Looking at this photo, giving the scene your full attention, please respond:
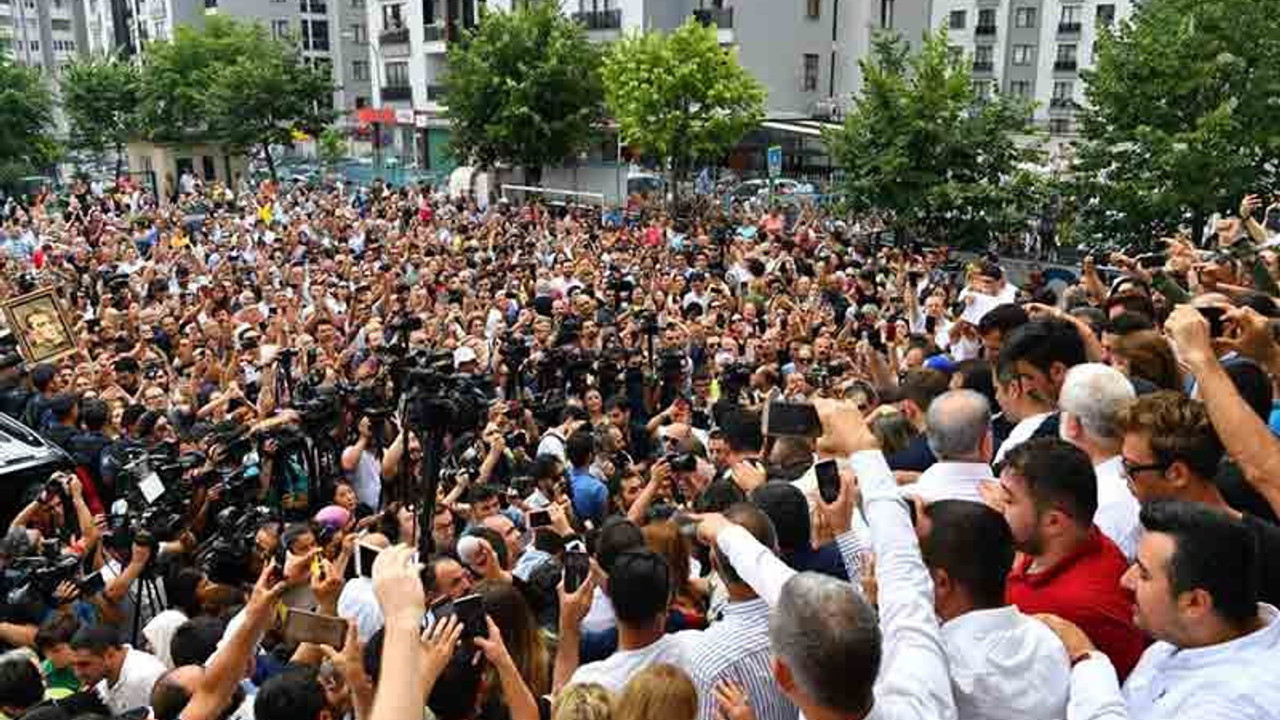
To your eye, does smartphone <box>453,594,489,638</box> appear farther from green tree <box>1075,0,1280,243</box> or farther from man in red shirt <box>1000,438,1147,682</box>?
green tree <box>1075,0,1280,243</box>

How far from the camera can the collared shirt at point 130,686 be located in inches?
167

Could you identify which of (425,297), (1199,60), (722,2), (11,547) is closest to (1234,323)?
(11,547)

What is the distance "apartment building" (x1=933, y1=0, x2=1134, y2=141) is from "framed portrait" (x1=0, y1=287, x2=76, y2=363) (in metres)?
35.6

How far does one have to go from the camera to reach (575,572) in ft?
11.9

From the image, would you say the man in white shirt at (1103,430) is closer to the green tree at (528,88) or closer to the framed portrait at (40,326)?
the framed portrait at (40,326)

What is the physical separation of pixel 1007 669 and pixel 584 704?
104cm

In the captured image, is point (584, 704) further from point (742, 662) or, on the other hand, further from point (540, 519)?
point (540, 519)

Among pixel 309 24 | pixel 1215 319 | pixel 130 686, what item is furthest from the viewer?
pixel 309 24

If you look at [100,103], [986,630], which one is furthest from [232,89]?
[986,630]

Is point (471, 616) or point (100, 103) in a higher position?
point (100, 103)

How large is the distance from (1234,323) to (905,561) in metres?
2.22

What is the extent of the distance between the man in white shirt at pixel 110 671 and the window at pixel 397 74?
3873cm

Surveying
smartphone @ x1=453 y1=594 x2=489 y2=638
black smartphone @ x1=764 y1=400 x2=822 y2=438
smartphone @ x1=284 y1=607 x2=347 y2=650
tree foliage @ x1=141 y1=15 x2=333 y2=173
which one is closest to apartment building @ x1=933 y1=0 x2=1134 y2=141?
tree foliage @ x1=141 y1=15 x2=333 y2=173

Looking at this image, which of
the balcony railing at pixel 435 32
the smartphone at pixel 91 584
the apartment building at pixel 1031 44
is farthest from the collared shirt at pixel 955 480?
the apartment building at pixel 1031 44
